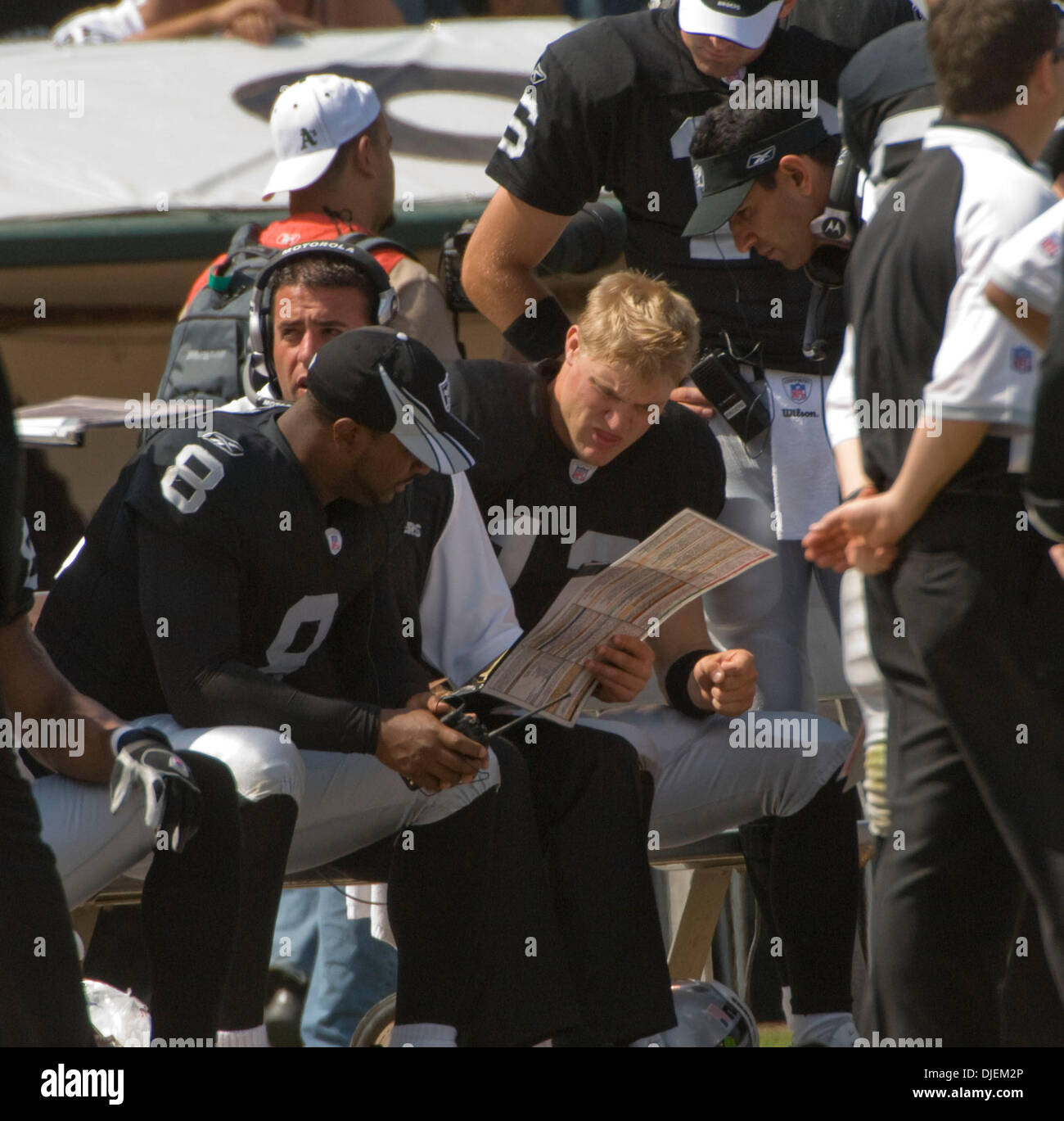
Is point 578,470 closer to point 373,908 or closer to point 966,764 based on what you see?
point 373,908

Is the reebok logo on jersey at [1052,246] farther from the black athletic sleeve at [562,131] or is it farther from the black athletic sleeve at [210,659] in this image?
the black athletic sleeve at [562,131]

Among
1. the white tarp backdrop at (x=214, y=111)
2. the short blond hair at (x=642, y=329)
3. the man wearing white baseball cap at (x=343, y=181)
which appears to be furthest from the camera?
the white tarp backdrop at (x=214, y=111)

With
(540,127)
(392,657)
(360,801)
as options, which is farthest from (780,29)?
(360,801)

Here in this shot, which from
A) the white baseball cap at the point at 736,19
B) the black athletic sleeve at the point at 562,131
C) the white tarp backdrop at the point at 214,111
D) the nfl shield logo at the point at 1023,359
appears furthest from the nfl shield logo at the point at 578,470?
the white tarp backdrop at the point at 214,111

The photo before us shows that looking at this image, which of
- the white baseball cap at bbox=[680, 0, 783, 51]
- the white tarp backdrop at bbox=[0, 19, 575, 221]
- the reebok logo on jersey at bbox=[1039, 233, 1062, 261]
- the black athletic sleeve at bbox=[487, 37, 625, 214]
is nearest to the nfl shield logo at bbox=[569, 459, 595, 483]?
the black athletic sleeve at bbox=[487, 37, 625, 214]

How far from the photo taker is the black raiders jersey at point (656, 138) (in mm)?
3715

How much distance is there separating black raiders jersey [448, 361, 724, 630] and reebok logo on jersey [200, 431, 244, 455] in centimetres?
56

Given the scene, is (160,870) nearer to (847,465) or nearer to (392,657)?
(392,657)

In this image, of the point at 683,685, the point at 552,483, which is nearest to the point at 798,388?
the point at 552,483

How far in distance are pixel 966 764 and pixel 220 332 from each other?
77.4 inches

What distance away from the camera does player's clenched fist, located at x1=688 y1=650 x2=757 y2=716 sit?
348 centimetres

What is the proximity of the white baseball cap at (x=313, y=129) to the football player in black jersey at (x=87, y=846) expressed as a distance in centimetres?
161

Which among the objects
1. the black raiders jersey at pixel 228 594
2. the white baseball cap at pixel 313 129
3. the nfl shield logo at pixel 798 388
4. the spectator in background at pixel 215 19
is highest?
the spectator in background at pixel 215 19

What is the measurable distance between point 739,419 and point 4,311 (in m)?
2.32
